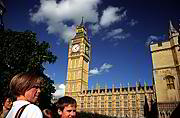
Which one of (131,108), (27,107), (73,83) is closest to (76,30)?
(73,83)

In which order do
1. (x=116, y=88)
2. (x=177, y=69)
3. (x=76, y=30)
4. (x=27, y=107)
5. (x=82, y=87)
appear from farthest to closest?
(x=76, y=30), (x=82, y=87), (x=116, y=88), (x=177, y=69), (x=27, y=107)

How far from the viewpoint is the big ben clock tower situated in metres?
72.7

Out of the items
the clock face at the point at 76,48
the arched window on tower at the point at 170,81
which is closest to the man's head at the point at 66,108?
the arched window on tower at the point at 170,81

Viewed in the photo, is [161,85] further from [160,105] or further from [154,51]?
[154,51]

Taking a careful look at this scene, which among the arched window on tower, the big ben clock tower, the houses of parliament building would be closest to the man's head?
the houses of parliament building

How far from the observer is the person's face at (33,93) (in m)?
1.94

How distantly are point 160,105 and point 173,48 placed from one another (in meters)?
6.55

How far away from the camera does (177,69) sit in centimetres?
1738

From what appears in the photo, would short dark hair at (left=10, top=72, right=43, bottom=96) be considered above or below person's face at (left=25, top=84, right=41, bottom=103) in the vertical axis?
above

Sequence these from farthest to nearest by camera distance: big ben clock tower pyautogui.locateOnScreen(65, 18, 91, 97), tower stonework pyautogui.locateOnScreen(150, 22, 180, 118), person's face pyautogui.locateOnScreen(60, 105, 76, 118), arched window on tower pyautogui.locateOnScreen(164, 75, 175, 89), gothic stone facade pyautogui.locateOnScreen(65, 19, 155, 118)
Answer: big ben clock tower pyautogui.locateOnScreen(65, 18, 91, 97)
gothic stone facade pyautogui.locateOnScreen(65, 19, 155, 118)
arched window on tower pyautogui.locateOnScreen(164, 75, 175, 89)
tower stonework pyautogui.locateOnScreen(150, 22, 180, 118)
person's face pyautogui.locateOnScreen(60, 105, 76, 118)

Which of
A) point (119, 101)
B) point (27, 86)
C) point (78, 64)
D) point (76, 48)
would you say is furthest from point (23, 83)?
point (76, 48)

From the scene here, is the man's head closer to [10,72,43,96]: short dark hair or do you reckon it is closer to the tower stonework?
[10,72,43,96]: short dark hair

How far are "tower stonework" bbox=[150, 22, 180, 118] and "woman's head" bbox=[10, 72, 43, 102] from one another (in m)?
17.7

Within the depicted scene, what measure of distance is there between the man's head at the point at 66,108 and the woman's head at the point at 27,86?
4.12 ft
